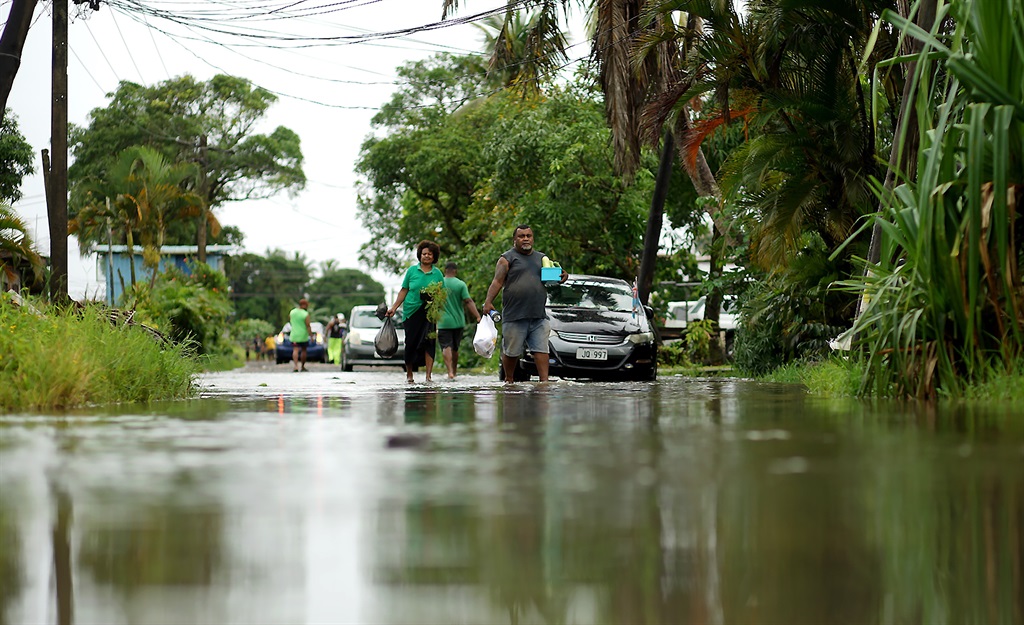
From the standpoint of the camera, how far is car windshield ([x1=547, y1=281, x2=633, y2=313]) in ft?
58.0

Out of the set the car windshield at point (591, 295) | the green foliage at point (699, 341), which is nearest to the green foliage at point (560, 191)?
the green foliage at point (699, 341)

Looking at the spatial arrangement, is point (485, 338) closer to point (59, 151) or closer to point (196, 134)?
point (59, 151)

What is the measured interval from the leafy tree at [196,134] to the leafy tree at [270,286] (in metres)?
34.8

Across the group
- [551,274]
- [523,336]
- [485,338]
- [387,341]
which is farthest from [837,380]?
[387,341]

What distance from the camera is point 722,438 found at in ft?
18.0

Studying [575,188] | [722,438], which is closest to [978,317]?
[722,438]

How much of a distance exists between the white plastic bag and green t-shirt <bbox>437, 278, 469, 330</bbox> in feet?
3.13

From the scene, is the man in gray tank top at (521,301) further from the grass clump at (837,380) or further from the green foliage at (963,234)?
the green foliage at (963,234)

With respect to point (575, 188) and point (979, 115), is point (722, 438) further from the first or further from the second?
point (575, 188)

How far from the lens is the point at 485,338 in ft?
47.2

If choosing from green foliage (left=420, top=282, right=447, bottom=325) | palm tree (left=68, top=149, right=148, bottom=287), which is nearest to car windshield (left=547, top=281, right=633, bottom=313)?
green foliage (left=420, top=282, right=447, bottom=325)

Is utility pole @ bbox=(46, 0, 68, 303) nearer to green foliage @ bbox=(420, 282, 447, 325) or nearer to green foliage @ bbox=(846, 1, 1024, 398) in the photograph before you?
green foliage @ bbox=(420, 282, 447, 325)

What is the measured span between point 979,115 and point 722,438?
280cm

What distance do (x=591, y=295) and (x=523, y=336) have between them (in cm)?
415
